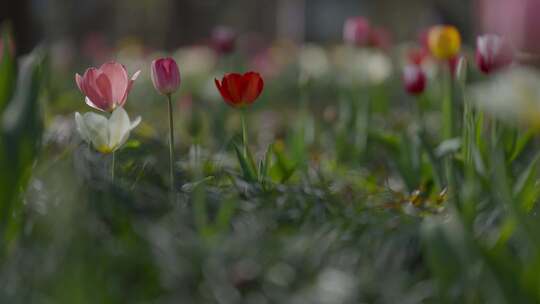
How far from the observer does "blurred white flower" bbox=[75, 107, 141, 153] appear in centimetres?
143

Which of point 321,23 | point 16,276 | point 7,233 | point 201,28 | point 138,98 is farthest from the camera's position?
point 201,28

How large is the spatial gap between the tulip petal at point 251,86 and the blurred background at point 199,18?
3.72 meters

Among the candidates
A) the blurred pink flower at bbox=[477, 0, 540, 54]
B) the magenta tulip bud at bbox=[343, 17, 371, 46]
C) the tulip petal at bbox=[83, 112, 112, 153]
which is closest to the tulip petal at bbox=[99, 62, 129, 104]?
the tulip petal at bbox=[83, 112, 112, 153]

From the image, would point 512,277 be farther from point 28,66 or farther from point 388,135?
point 388,135

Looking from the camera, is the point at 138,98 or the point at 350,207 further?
the point at 138,98

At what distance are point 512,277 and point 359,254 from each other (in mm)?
248

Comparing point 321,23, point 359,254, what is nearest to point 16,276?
point 359,254

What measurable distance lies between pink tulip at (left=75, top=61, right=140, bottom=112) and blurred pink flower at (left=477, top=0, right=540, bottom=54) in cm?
115

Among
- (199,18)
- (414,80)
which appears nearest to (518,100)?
(414,80)

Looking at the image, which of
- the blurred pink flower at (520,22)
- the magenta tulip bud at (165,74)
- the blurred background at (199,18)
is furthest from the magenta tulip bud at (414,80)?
the blurred background at (199,18)

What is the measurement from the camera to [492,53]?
159 centimetres

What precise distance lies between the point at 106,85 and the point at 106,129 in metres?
0.12

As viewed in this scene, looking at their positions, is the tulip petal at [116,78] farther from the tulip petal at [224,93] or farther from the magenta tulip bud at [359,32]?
the magenta tulip bud at [359,32]

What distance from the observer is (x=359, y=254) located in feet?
3.73
